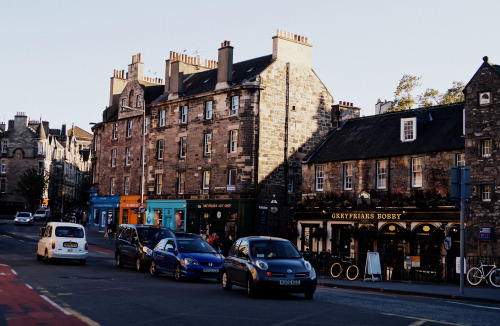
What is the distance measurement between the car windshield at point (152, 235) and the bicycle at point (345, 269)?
24.1 ft

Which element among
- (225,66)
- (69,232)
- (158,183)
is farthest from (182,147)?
(69,232)

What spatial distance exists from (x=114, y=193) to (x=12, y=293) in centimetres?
4678

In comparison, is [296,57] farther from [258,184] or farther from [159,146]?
[159,146]

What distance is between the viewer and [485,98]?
102 feet

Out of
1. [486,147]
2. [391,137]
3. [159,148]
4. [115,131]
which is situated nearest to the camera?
[486,147]

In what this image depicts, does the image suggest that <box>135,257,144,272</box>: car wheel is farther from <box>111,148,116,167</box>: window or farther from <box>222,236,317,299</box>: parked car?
<box>111,148,116,167</box>: window

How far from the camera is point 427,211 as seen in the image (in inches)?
1329

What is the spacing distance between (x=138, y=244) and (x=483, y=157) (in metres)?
16.4

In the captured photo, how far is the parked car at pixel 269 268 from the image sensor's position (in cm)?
1650

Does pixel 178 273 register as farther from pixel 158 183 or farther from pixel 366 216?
pixel 158 183

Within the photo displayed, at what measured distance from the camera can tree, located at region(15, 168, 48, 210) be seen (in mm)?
95625

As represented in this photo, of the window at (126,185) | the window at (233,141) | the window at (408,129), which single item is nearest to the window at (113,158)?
the window at (126,185)

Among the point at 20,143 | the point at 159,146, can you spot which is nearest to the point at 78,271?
the point at 159,146

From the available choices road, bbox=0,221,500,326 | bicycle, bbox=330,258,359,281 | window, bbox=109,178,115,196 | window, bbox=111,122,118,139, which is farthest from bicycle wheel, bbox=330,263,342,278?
window, bbox=111,122,118,139
